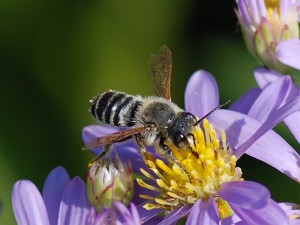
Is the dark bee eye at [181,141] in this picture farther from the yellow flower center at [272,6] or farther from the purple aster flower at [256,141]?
the yellow flower center at [272,6]

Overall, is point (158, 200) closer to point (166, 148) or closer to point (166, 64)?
point (166, 148)

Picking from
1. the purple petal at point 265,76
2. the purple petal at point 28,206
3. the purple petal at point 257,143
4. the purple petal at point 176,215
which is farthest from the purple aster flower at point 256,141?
the purple petal at point 28,206

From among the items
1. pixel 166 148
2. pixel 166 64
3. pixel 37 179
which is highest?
pixel 166 64

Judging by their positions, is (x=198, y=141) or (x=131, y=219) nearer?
(x=131, y=219)

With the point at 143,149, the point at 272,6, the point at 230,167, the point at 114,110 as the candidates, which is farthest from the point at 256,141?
the point at 272,6

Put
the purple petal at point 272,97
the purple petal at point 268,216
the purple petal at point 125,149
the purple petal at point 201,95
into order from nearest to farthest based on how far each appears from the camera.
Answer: the purple petal at point 268,216 → the purple petal at point 272,97 → the purple petal at point 125,149 → the purple petal at point 201,95

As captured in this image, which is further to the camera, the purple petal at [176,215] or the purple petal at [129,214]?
the purple petal at [176,215]

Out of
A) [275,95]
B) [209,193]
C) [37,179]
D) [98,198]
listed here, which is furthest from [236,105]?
[37,179]
